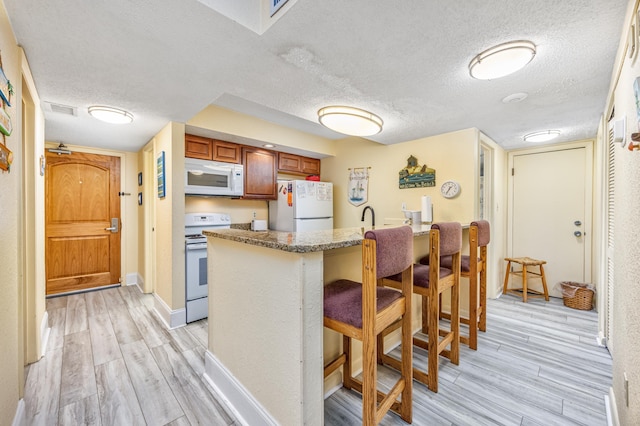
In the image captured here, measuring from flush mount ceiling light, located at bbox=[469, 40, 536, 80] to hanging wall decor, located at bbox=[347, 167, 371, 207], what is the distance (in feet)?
8.02

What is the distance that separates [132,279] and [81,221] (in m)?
1.11

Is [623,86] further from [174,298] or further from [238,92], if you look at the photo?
[174,298]

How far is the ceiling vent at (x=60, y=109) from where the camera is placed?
2.27 m

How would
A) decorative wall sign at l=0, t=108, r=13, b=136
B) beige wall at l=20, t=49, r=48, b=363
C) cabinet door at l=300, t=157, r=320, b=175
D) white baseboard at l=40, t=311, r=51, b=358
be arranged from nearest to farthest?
decorative wall sign at l=0, t=108, r=13, b=136, beige wall at l=20, t=49, r=48, b=363, white baseboard at l=40, t=311, r=51, b=358, cabinet door at l=300, t=157, r=320, b=175

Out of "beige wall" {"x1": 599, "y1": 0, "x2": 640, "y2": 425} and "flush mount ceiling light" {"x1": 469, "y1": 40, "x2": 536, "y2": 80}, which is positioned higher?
"flush mount ceiling light" {"x1": 469, "y1": 40, "x2": 536, "y2": 80}

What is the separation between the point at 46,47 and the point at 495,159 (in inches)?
177

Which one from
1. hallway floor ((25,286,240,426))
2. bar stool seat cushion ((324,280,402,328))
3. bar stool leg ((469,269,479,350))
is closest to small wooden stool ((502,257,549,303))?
bar stool leg ((469,269,479,350))

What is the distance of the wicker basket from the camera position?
10.3ft

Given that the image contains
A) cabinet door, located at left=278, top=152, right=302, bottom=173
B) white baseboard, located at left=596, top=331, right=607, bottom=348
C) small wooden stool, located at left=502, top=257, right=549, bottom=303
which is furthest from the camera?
cabinet door, located at left=278, top=152, right=302, bottom=173

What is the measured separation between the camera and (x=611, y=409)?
5.03 ft

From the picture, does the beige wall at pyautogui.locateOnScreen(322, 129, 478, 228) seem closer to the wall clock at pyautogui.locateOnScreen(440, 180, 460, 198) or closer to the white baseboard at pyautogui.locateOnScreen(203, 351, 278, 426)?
the wall clock at pyautogui.locateOnScreen(440, 180, 460, 198)

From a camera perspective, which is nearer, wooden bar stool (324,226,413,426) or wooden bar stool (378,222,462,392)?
wooden bar stool (324,226,413,426)

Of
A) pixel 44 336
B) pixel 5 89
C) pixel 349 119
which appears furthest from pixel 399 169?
pixel 44 336

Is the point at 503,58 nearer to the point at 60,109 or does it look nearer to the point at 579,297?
the point at 579,297
